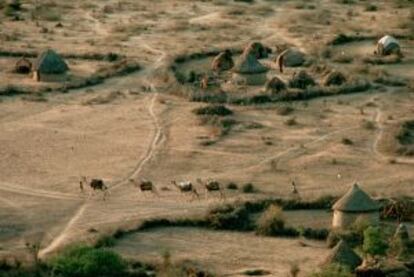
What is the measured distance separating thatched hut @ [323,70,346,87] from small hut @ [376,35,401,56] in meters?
5.96

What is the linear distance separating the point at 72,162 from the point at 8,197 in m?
3.85

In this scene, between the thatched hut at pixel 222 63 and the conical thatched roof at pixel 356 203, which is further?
the thatched hut at pixel 222 63

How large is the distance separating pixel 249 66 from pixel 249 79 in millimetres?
484

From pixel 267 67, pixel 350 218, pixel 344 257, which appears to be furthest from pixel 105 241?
pixel 267 67

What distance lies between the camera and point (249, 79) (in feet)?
148

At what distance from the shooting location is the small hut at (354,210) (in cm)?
2905

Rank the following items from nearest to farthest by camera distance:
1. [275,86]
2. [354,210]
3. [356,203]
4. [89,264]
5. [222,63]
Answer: [89,264]
[354,210]
[356,203]
[275,86]
[222,63]

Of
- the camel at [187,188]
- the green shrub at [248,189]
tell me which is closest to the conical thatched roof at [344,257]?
the green shrub at [248,189]

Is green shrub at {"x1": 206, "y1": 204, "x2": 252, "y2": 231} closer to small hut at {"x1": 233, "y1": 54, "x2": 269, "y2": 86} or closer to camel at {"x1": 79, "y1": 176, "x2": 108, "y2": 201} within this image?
camel at {"x1": 79, "y1": 176, "x2": 108, "y2": 201}

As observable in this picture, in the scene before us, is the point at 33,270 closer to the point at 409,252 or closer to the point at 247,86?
the point at 409,252

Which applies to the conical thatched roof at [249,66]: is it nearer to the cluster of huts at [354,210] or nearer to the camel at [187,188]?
the camel at [187,188]

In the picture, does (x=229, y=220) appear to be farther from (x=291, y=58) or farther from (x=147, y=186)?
(x=291, y=58)

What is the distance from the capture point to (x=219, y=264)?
2675 cm

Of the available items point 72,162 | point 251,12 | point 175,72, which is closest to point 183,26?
point 251,12
